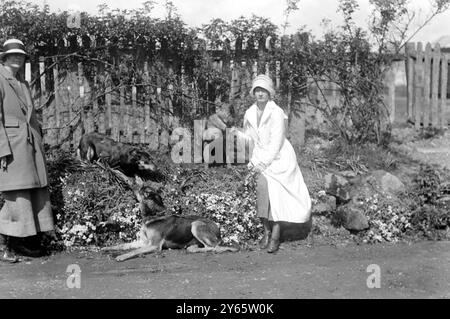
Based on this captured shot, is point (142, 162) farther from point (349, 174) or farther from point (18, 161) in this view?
point (349, 174)

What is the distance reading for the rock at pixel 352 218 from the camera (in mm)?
7219

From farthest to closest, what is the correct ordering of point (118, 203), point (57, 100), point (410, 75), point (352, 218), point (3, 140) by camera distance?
point (410, 75) < point (57, 100) < point (352, 218) < point (118, 203) < point (3, 140)

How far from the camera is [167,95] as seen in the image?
9.01 m

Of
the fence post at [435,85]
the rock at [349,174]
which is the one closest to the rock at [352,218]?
the rock at [349,174]

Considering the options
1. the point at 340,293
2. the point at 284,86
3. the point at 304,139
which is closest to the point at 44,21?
the point at 284,86

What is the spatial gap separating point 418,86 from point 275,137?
17.4 feet

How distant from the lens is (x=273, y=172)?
6824 mm

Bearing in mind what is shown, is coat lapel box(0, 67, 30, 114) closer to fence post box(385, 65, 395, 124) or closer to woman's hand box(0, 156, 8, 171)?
woman's hand box(0, 156, 8, 171)

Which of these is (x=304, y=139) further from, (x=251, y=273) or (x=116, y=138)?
(x=251, y=273)

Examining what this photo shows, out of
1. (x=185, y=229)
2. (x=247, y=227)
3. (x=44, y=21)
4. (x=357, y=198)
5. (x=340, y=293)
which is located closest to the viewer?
(x=340, y=293)

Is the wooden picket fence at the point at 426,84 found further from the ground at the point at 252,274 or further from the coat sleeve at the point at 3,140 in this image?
the coat sleeve at the point at 3,140

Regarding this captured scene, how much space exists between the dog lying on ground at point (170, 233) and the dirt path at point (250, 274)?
0.48 feet

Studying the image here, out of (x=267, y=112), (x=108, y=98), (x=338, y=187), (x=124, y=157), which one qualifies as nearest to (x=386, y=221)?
(x=338, y=187)

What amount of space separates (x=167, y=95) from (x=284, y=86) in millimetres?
1832
